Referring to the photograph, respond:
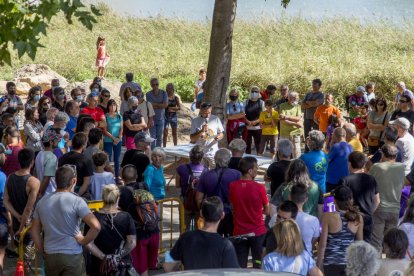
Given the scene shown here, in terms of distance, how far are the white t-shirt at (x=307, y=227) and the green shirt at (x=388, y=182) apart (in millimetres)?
2111

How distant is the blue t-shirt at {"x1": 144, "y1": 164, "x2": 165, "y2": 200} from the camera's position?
11070 millimetres

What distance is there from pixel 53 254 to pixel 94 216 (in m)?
0.57

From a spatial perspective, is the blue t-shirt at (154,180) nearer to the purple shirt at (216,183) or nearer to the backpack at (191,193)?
the backpack at (191,193)

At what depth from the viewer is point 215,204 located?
306 inches

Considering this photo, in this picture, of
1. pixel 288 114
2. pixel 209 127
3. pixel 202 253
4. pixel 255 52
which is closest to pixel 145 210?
pixel 202 253

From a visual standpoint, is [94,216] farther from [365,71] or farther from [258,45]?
[258,45]

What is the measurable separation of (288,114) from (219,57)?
1.76m

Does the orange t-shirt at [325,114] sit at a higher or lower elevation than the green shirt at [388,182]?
higher

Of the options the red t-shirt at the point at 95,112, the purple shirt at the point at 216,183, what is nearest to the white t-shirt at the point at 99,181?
the purple shirt at the point at 216,183

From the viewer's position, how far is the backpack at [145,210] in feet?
31.1

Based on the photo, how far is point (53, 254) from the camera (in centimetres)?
856

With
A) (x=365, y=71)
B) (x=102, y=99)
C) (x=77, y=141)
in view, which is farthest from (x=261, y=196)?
(x=365, y=71)

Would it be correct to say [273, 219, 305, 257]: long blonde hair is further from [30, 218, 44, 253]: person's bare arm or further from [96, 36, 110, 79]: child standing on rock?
[96, 36, 110, 79]: child standing on rock

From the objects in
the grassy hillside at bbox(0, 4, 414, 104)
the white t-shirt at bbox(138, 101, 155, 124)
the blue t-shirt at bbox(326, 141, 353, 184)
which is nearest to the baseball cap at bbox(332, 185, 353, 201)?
the blue t-shirt at bbox(326, 141, 353, 184)
